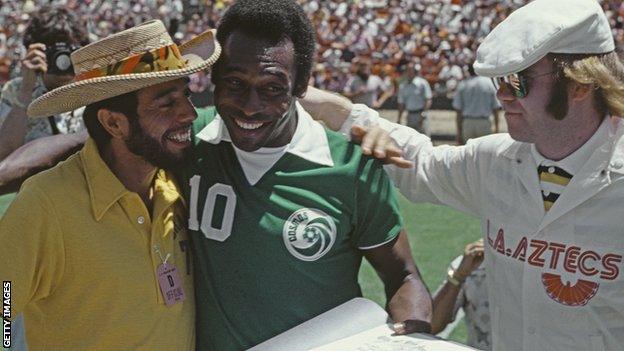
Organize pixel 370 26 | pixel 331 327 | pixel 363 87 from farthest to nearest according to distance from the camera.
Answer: pixel 370 26
pixel 363 87
pixel 331 327

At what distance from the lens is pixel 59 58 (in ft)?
15.3

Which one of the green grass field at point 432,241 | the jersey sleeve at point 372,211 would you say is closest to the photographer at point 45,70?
the jersey sleeve at point 372,211

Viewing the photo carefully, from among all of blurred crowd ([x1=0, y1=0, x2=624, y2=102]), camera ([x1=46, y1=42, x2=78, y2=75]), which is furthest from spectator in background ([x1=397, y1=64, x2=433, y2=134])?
camera ([x1=46, y1=42, x2=78, y2=75])

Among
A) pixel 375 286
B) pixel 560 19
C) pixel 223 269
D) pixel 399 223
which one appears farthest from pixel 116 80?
pixel 375 286

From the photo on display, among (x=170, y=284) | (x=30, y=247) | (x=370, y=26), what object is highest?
(x=30, y=247)

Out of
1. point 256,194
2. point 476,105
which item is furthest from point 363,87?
point 256,194

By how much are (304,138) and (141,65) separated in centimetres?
57

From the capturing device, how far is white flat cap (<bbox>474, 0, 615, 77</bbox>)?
2.71 meters

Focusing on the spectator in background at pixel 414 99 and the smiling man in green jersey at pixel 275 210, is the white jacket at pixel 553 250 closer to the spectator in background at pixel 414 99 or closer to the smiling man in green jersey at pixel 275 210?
the smiling man in green jersey at pixel 275 210

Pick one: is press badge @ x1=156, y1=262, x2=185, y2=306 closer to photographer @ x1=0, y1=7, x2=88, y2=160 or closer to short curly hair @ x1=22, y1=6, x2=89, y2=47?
photographer @ x1=0, y1=7, x2=88, y2=160

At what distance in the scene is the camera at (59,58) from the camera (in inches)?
183

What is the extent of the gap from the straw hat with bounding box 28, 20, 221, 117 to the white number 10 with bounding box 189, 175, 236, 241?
389mm

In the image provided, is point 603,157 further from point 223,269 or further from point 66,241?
point 66,241

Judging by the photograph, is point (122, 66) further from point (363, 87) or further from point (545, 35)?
point (363, 87)
